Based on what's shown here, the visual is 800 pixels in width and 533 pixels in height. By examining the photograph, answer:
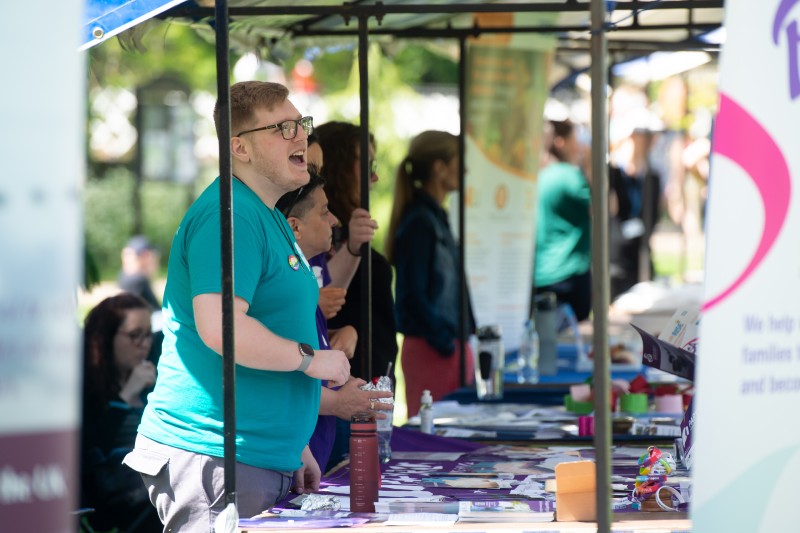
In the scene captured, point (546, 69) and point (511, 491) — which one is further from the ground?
point (546, 69)

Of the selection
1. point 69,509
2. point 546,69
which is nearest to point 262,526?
point 69,509

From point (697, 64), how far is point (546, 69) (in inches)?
98.0

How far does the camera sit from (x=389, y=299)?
418cm

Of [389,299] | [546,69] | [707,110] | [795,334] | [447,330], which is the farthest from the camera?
[707,110]

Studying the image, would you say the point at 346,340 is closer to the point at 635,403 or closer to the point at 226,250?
the point at 635,403

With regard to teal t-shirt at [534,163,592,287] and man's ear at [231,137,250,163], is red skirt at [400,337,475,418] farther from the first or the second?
man's ear at [231,137,250,163]

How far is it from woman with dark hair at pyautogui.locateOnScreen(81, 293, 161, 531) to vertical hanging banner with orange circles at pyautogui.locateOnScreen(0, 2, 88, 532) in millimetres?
2965

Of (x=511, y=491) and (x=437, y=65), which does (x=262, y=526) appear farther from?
(x=437, y=65)

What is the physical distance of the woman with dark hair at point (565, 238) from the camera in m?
7.45

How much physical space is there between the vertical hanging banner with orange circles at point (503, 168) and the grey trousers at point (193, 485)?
3.64 meters

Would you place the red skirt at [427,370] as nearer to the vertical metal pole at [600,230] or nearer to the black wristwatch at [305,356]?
the black wristwatch at [305,356]

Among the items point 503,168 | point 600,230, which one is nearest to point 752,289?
point 600,230

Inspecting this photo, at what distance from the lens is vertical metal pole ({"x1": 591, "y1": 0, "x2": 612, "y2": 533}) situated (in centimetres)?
212

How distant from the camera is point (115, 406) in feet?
15.0
